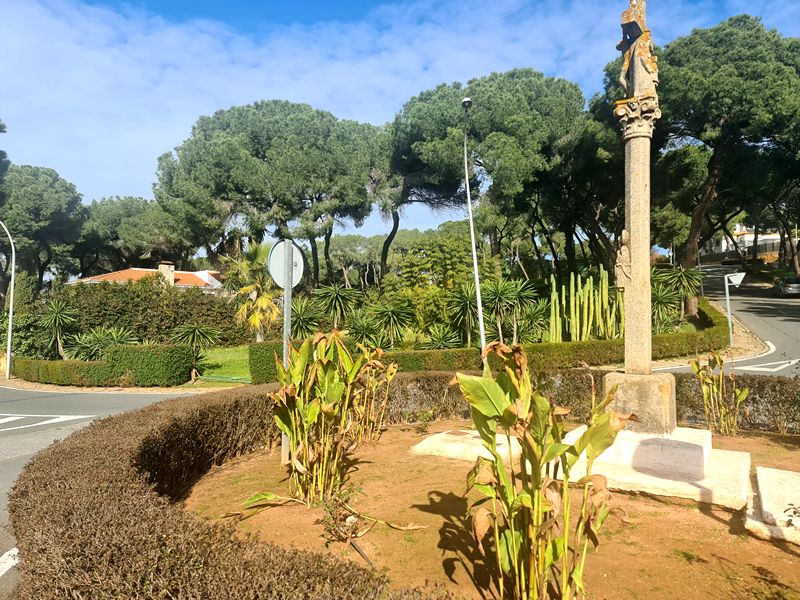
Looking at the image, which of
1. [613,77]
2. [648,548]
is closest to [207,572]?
[648,548]

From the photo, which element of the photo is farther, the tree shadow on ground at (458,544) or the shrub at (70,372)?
the shrub at (70,372)

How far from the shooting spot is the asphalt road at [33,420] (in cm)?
496

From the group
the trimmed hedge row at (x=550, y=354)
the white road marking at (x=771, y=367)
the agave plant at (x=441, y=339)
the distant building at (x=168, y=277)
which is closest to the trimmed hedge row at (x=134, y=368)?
the trimmed hedge row at (x=550, y=354)

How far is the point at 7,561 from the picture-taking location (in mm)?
3713

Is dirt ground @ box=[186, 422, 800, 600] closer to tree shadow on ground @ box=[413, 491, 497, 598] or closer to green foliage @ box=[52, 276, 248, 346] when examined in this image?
tree shadow on ground @ box=[413, 491, 497, 598]

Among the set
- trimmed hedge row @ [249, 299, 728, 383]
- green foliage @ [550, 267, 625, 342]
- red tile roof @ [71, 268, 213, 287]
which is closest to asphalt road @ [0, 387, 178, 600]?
trimmed hedge row @ [249, 299, 728, 383]

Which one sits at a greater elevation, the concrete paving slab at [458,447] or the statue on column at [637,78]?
the statue on column at [637,78]

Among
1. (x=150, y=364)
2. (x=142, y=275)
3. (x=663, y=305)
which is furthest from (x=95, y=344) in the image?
(x=142, y=275)

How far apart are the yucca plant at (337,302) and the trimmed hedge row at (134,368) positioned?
193 inches

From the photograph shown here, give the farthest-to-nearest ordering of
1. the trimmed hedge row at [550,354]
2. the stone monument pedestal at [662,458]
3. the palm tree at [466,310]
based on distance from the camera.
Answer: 1. the palm tree at [466,310]
2. the trimmed hedge row at [550,354]
3. the stone monument pedestal at [662,458]

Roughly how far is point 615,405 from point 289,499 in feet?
12.9

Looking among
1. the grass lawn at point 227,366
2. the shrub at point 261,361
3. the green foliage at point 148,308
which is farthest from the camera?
the green foliage at point 148,308

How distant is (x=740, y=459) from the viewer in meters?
5.11

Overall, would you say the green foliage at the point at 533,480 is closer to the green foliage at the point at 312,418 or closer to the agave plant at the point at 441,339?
the green foliage at the point at 312,418
